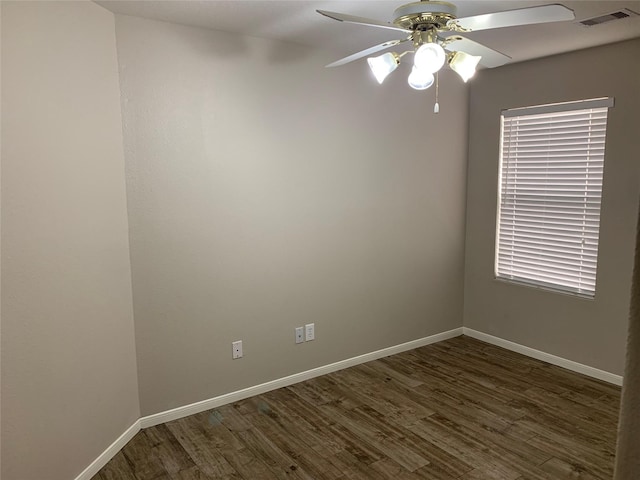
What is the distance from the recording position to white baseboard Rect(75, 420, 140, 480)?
2.36 m

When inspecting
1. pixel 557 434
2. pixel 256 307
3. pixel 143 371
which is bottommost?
pixel 557 434

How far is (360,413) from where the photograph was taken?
3021 mm

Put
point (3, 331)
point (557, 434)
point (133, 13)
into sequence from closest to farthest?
point (3, 331)
point (133, 13)
point (557, 434)

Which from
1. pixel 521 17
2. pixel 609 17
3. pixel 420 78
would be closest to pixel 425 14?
pixel 420 78

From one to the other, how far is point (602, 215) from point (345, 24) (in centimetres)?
225

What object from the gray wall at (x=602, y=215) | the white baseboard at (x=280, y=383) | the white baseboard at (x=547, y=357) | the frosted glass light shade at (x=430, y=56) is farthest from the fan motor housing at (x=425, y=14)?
the white baseboard at (x=547, y=357)

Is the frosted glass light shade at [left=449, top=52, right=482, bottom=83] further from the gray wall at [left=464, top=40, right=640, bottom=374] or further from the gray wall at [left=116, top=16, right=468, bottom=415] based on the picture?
the gray wall at [left=464, top=40, right=640, bottom=374]

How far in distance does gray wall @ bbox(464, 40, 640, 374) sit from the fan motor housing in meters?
1.98

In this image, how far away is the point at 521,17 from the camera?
173cm

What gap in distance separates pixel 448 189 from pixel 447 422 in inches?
79.0

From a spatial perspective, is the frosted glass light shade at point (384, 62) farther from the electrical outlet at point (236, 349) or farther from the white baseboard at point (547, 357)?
the white baseboard at point (547, 357)

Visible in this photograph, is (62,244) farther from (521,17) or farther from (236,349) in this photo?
(521,17)

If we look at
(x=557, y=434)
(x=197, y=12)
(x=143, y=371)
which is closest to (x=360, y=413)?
(x=557, y=434)

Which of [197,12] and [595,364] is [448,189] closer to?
[595,364]
